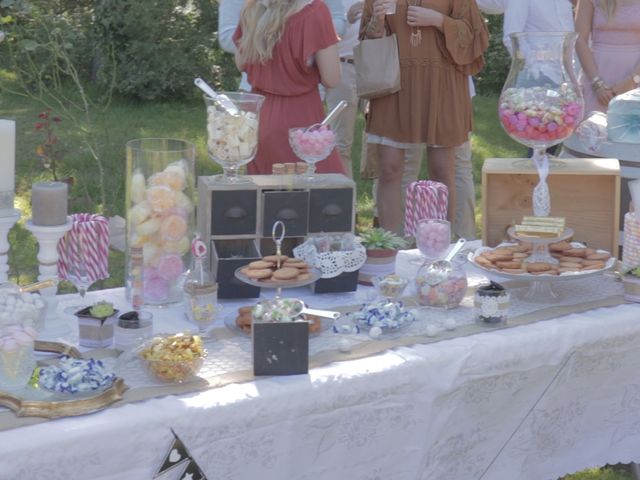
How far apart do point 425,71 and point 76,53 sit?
4.66m

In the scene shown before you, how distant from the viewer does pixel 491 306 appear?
8.08 feet

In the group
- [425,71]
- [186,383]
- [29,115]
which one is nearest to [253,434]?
[186,383]

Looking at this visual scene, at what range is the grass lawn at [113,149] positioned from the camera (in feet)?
17.0

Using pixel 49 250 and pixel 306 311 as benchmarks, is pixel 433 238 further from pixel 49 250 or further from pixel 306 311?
pixel 49 250

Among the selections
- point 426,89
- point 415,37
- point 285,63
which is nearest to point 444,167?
point 426,89

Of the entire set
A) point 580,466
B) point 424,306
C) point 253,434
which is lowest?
point 580,466

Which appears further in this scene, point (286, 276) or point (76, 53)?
point (76, 53)

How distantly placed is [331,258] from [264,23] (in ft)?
4.62

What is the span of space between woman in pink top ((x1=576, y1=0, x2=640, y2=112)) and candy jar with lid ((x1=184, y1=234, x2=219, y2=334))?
253 cm

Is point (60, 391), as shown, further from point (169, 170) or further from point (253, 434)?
point (169, 170)

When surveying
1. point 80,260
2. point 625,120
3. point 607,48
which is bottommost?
point 80,260

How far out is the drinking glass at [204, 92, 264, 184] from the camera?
8.84 ft

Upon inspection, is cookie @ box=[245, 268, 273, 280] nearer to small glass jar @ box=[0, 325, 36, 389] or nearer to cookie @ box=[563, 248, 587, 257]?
small glass jar @ box=[0, 325, 36, 389]

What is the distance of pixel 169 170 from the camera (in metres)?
2.50
